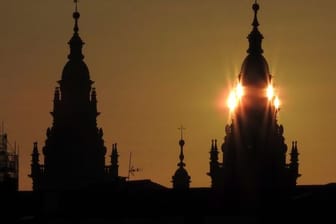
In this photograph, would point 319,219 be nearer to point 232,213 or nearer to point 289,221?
point 289,221

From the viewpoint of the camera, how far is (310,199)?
602 feet

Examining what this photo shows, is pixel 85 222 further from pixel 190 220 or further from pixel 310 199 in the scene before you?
pixel 310 199

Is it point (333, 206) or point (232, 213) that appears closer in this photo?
point (333, 206)

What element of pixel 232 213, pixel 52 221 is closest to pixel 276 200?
pixel 232 213

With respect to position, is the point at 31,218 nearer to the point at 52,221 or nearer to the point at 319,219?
the point at 52,221

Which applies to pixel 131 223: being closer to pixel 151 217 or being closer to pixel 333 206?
pixel 151 217

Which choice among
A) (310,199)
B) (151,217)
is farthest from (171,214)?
(310,199)

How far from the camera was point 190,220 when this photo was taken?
634ft

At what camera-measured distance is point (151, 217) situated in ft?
648

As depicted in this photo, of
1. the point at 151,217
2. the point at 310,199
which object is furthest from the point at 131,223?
the point at 310,199

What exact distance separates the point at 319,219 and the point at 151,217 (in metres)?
21.4

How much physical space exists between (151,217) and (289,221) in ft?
67.5

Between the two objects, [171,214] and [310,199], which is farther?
[171,214]

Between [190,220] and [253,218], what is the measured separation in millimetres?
6720
